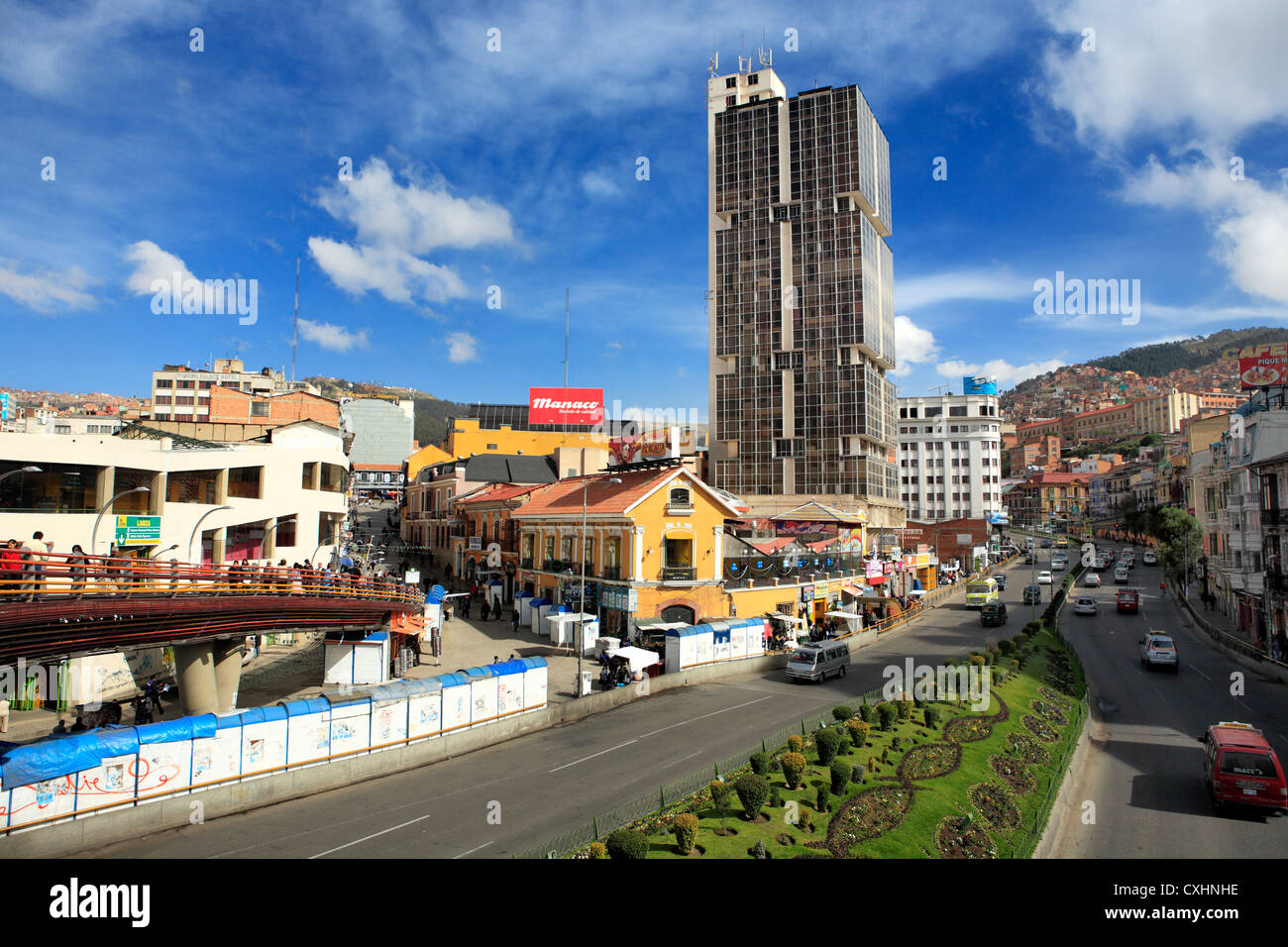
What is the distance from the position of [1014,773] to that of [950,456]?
124m

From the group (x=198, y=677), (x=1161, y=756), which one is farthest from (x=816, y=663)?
(x=198, y=677)

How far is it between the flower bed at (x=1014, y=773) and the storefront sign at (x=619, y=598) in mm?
22259

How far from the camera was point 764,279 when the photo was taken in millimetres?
103875

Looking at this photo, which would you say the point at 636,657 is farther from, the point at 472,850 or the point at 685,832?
the point at 685,832

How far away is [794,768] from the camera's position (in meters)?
19.2

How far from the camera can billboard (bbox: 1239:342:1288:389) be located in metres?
48.8

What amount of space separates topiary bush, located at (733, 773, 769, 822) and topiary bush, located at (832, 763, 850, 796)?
267 centimetres

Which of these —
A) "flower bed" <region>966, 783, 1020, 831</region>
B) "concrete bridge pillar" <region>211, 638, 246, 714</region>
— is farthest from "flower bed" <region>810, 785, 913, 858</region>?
"concrete bridge pillar" <region>211, 638, 246, 714</region>

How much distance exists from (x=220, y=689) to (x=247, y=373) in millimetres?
104775

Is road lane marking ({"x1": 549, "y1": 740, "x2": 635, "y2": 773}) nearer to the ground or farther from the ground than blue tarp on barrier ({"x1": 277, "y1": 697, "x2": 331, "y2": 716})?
nearer to the ground

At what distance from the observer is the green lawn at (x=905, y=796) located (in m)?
16.4

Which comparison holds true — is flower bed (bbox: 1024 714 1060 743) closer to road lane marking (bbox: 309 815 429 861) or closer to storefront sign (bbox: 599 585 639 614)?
storefront sign (bbox: 599 585 639 614)

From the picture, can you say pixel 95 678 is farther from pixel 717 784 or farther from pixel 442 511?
pixel 442 511
